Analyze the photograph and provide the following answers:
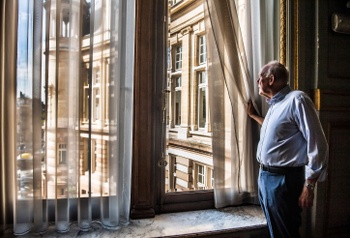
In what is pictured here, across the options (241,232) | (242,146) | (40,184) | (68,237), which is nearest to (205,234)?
(241,232)

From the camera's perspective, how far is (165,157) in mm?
1660

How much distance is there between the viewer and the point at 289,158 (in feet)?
4.27

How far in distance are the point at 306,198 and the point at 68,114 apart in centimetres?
115

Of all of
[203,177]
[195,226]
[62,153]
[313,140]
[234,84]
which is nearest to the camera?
[313,140]

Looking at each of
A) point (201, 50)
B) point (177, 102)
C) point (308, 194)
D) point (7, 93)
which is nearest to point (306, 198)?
point (308, 194)

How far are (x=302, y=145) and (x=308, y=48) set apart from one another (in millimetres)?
713

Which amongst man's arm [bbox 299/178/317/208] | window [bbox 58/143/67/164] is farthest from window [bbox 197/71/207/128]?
window [bbox 58/143/67/164]

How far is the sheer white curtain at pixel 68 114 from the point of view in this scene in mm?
1321

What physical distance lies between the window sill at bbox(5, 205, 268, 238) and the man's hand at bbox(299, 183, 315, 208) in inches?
14.6

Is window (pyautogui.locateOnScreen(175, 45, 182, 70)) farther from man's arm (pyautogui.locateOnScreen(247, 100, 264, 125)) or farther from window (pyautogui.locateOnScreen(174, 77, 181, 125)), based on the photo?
man's arm (pyautogui.locateOnScreen(247, 100, 264, 125))

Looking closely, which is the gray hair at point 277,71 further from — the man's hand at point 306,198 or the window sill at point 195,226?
the window sill at point 195,226

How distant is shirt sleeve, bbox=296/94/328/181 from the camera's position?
122 cm

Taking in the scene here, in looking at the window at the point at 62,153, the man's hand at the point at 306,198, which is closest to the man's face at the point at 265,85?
the man's hand at the point at 306,198

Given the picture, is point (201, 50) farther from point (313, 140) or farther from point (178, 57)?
point (313, 140)
